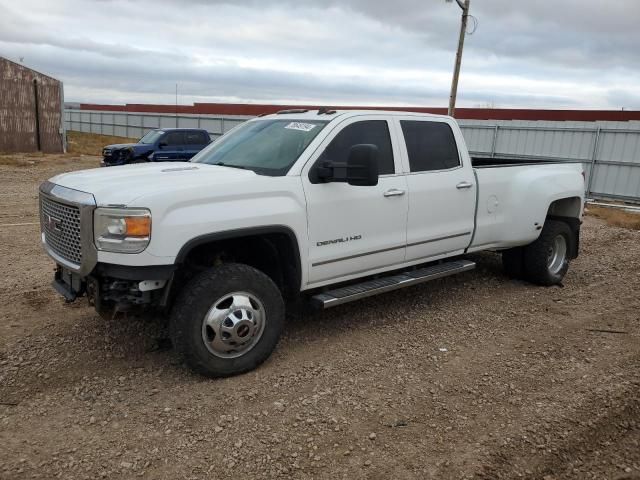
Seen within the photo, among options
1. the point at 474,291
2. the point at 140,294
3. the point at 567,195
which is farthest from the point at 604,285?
the point at 140,294

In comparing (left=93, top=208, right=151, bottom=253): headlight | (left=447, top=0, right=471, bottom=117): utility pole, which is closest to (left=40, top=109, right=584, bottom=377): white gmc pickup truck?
(left=93, top=208, right=151, bottom=253): headlight

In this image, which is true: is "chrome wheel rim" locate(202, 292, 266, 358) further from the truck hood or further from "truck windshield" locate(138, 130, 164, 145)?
"truck windshield" locate(138, 130, 164, 145)

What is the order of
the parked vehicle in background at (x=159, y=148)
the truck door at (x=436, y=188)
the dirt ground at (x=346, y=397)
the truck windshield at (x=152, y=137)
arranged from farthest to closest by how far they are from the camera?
the truck windshield at (x=152, y=137) < the parked vehicle in background at (x=159, y=148) < the truck door at (x=436, y=188) < the dirt ground at (x=346, y=397)

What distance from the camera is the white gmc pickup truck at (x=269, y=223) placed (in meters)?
3.64

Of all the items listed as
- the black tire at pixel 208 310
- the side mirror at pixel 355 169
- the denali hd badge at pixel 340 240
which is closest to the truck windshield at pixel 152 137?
the denali hd badge at pixel 340 240

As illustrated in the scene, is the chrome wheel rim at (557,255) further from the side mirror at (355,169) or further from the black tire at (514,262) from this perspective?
the side mirror at (355,169)

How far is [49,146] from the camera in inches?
1019

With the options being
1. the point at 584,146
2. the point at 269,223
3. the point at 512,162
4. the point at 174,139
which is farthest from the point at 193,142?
the point at 269,223

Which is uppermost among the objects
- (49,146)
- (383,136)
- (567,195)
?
(383,136)

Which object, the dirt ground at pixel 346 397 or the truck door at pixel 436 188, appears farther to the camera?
the truck door at pixel 436 188

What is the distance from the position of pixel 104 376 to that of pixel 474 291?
4096mm

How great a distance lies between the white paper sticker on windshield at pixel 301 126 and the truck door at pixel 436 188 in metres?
0.87

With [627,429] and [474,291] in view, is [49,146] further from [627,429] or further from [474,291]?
[627,429]

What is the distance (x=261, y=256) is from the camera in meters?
4.46
